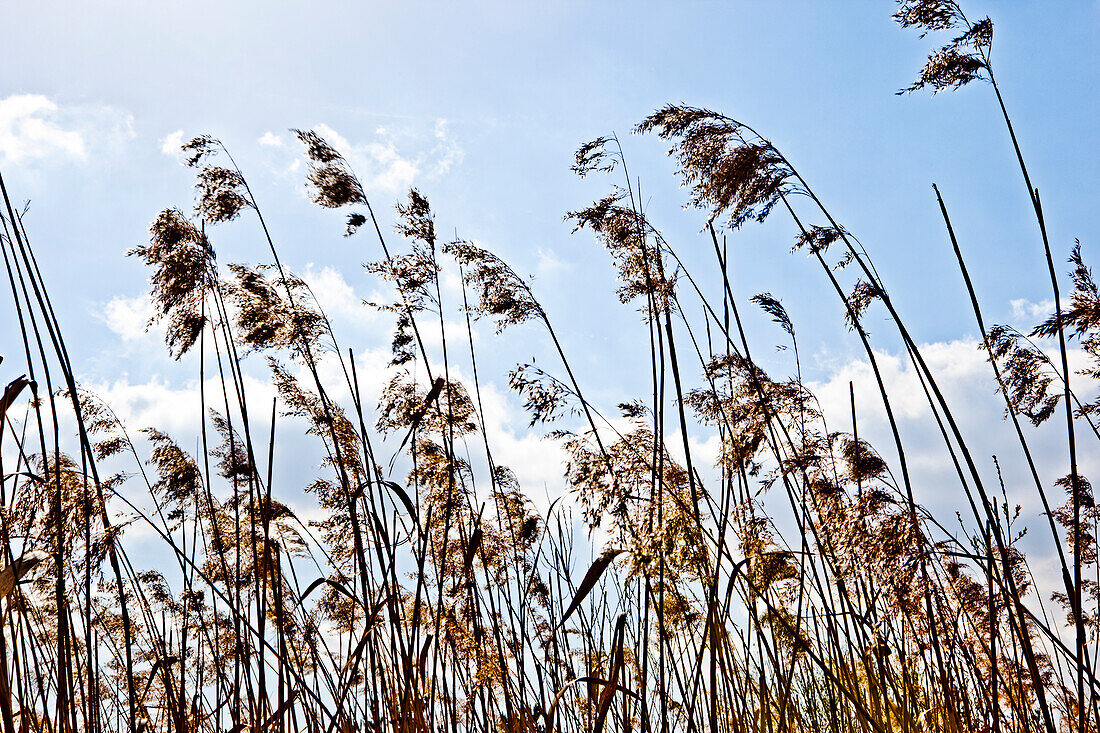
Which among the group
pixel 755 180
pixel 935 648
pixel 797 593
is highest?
pixel 755 180

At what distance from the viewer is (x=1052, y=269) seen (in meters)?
2.00

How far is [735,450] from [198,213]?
211 cm

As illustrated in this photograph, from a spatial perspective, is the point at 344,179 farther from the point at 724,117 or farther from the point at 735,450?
the point at 735,450

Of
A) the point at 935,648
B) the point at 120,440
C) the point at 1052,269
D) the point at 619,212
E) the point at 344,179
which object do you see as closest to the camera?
the point at 1052,269

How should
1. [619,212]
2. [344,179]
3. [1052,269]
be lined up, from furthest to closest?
[344,179]
[619,212]
[1052,269]

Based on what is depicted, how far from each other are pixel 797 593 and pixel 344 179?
2.24 metres

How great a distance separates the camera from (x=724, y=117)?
267 cm

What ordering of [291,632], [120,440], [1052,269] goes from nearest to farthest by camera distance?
[1052,269] < [291,632] < [120,440]

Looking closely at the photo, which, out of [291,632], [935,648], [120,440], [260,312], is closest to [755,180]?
[935,648]

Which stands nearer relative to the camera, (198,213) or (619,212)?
(619,212)

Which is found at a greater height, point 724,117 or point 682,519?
point 724,117

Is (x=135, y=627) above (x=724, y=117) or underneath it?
underneath

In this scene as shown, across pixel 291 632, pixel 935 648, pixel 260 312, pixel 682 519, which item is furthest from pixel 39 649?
pixel 935 648

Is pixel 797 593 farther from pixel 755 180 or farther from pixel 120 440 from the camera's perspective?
pixel 120 440
